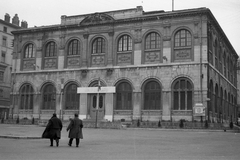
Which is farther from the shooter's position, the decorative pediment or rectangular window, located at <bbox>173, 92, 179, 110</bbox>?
the decorative pediment

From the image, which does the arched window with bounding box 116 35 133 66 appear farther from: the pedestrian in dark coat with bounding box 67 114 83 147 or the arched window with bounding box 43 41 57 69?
the pedestrian in dark coat with bounding box 67 114 83 147

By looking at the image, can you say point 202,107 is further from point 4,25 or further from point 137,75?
point 4,25

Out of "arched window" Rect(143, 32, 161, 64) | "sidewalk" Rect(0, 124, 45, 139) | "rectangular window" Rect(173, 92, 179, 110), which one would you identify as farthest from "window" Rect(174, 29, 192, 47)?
"sidewalk" Rect(0, 124, 45, 139)

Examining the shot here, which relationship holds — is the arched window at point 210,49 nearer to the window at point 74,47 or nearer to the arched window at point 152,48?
the arched window at point 152,48

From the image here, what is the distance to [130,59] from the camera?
38344 mm

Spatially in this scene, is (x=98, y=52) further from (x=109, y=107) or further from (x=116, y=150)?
(x=116, y=150)

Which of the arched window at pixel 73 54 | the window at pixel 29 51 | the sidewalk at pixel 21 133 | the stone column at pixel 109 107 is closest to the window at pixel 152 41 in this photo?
the stone column at pixel 109 107

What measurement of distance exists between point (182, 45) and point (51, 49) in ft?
57.5

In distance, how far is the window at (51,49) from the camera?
43.2 metres

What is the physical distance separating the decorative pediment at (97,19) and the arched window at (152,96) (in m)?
9.42

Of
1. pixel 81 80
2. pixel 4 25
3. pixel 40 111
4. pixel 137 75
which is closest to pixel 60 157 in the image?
pixel 137 75

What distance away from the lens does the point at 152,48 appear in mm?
37469

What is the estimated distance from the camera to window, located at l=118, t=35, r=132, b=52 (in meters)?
38.9

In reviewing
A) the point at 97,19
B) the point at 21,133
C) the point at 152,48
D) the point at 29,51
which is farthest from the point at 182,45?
the point at 21,133
